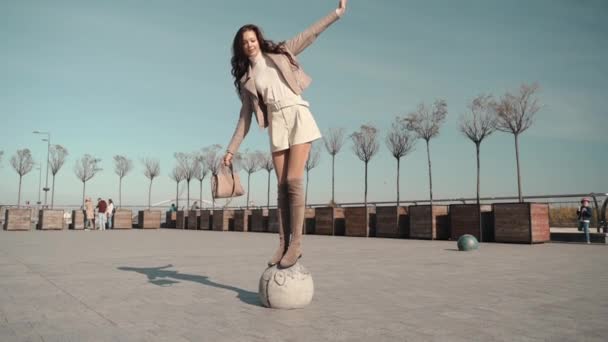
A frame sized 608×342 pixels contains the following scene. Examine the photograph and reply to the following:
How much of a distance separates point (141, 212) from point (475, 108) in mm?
25094

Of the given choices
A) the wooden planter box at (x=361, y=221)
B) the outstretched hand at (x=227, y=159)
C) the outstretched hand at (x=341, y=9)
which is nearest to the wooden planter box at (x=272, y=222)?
the wooden planter box at (x=361, y=221)

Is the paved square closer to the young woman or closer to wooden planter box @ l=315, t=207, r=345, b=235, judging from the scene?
the young woman

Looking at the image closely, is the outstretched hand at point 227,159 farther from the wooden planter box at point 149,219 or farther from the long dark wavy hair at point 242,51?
the wooden planter box at point 149,219

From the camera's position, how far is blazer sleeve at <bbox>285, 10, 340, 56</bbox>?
A: 465cm

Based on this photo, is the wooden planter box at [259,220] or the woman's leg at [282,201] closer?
the woman's leg at [282,201]

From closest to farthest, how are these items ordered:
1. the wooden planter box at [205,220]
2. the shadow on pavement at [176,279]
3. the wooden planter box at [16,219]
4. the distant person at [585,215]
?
1. the shadow on pavement at [176,279]
2. the distant person at [585,215]
3. the wooden planter box at [16,219]
4. the wooden planter box at [205,220]

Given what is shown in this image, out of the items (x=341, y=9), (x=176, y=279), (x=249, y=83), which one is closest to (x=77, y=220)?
(x=176, y=279)

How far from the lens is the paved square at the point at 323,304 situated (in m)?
3.41

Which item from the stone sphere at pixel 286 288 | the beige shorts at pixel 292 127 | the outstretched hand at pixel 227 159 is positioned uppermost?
the beige shorts at pixel 292 127

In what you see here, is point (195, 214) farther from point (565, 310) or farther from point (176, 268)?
point (565, 310)

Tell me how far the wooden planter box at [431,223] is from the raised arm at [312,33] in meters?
12.7

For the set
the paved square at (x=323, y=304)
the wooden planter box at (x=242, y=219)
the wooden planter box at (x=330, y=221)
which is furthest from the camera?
the wooden planter box at (x=242, y=219)

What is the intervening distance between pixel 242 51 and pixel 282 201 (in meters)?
1.64

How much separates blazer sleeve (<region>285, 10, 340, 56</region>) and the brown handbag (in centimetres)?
144
